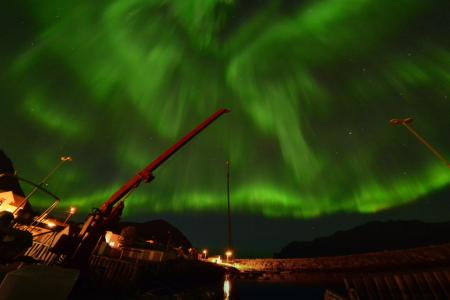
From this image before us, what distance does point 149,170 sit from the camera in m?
20.1

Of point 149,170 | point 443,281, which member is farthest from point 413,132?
point 149,170

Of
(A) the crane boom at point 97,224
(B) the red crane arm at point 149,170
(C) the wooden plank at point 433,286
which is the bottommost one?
(C) the wooden plank at point 433,286

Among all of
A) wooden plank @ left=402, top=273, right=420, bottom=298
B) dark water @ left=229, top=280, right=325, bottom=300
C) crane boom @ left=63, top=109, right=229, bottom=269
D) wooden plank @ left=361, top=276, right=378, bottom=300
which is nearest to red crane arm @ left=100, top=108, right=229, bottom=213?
crane boom @ left=63, top=109, right=229, bottom=269

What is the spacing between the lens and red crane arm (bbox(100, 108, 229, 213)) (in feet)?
57.5

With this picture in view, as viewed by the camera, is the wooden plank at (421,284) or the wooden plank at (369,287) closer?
the wooden plank at (421,284)

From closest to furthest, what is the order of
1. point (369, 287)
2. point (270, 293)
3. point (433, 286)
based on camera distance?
point (433, 286) < point (369, 287) < point (270, 293)

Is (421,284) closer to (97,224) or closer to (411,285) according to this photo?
(411,285)

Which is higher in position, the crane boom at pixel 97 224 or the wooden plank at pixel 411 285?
the crane boom at pixel 97 224

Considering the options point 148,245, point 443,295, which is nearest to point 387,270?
point 443,295

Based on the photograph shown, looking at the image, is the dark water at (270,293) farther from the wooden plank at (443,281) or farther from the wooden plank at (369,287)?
the wooden plank at (443,281)

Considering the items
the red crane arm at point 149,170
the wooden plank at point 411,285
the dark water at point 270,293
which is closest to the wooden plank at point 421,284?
the wooden plank at point 411,285

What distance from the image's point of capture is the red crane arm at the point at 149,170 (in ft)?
57.5

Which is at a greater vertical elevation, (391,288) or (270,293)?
(270,293)

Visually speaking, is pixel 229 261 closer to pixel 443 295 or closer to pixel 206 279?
pixel 206 279
